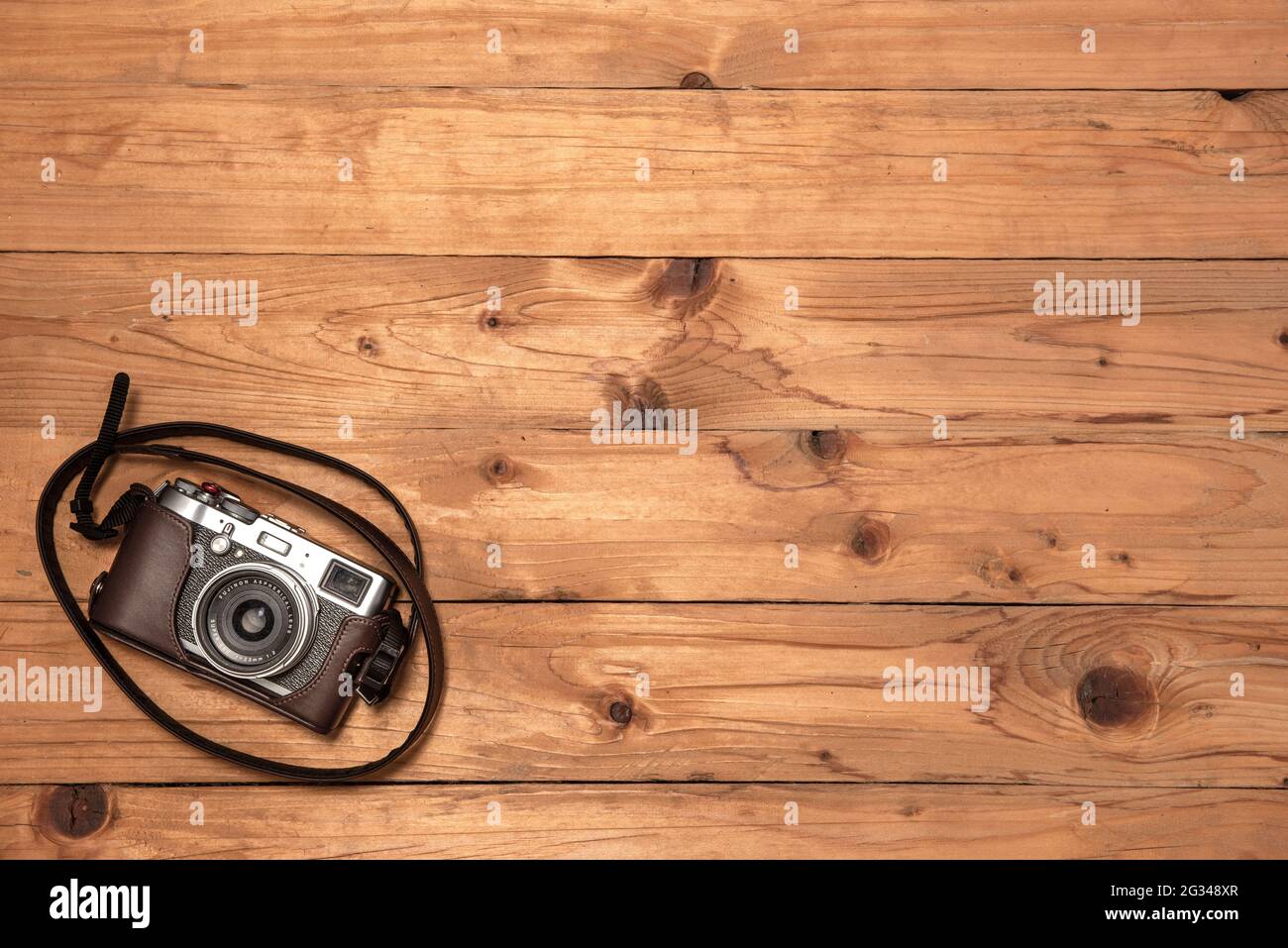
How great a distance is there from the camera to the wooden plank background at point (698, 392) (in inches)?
35.5

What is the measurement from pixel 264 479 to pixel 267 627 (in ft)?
0.46

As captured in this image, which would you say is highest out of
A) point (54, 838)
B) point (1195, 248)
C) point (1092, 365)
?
point (1195, 248)

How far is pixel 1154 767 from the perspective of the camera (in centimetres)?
91

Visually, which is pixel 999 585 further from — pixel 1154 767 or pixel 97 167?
pixel 97 167

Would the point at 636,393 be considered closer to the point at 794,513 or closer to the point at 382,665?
the point at 794,513

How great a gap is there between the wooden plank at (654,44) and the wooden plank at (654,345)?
0.62 feet

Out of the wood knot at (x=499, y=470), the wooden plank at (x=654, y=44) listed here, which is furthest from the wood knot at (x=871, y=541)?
the wooden plank at (x=654, y=44)

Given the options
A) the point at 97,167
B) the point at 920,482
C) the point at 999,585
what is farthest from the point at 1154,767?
the point at 97,167

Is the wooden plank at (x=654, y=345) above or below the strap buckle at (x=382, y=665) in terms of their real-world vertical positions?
above

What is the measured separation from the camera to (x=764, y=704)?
2.97ft

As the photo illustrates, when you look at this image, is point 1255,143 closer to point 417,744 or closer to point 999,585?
point 999,585

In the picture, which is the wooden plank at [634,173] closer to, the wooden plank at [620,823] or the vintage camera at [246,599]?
the vintage camera at [246,599]

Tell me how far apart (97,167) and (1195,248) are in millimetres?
1090

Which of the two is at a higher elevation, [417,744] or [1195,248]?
[1195,248]
